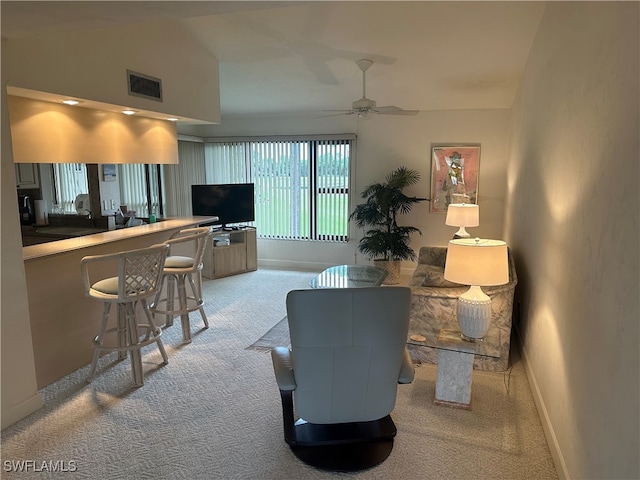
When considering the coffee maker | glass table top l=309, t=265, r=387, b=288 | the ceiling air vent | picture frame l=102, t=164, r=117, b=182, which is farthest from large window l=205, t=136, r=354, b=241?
the coffee maker

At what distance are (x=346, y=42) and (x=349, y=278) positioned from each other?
2434mm

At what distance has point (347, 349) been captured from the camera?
2.14 meters

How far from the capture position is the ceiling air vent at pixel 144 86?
3740 millimetres

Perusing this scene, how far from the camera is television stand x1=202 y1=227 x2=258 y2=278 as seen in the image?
20.5ft

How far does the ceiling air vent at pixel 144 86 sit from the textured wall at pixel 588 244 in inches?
133

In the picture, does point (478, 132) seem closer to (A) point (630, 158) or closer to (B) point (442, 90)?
(B) point (442, 90)

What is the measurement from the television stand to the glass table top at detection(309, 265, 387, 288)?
2.07m

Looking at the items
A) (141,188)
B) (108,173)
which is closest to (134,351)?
(108,173)

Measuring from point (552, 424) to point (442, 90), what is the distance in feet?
13.7

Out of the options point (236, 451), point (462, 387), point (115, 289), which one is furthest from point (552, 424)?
point (115, 289)

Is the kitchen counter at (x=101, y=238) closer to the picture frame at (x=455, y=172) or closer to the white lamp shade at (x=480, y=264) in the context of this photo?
the white lamp shade at (x=480, y=264)

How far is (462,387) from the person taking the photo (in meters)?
2.84

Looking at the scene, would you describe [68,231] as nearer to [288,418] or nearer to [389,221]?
[288,418]

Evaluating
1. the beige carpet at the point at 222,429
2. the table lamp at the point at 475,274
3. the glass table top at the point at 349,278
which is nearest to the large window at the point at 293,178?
the glass table top at the point at 349,278
